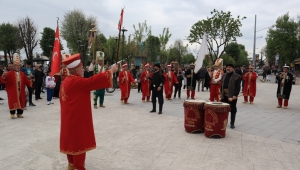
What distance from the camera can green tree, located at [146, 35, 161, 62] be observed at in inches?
1764

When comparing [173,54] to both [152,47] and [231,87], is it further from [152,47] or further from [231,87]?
[231,87]

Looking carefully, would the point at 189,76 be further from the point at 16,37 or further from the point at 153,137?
the point at 16,37

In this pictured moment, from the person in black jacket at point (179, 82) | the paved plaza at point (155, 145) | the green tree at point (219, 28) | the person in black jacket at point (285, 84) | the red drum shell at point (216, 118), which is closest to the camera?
the paved plaza at point (155, 145)

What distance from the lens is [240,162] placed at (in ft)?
14.1

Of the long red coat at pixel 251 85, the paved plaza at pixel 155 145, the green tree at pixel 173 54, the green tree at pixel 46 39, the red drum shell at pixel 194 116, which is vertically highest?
the green tree at pixel 46 39

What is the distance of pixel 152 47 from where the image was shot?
4566cm

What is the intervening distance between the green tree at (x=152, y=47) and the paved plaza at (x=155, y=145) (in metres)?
37.2

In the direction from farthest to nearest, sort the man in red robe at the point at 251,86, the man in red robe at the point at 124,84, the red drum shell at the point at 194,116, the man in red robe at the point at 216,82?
the man in red robe at the point at 251,86
the man in red robe at the point at 124,84
the man in red robe at the point at 216,82
the red drum shell at the point at 194,116

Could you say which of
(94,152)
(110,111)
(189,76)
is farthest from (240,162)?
(189,76)

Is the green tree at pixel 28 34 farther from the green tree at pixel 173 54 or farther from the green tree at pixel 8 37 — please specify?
the green tree at pixel 173 54

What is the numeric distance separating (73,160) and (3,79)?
5202 millimetres

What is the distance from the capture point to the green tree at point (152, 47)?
44.8 m

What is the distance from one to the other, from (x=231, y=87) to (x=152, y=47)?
39829 mm

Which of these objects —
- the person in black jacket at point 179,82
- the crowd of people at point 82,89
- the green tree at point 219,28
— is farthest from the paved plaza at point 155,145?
the green tree at point 219,28
